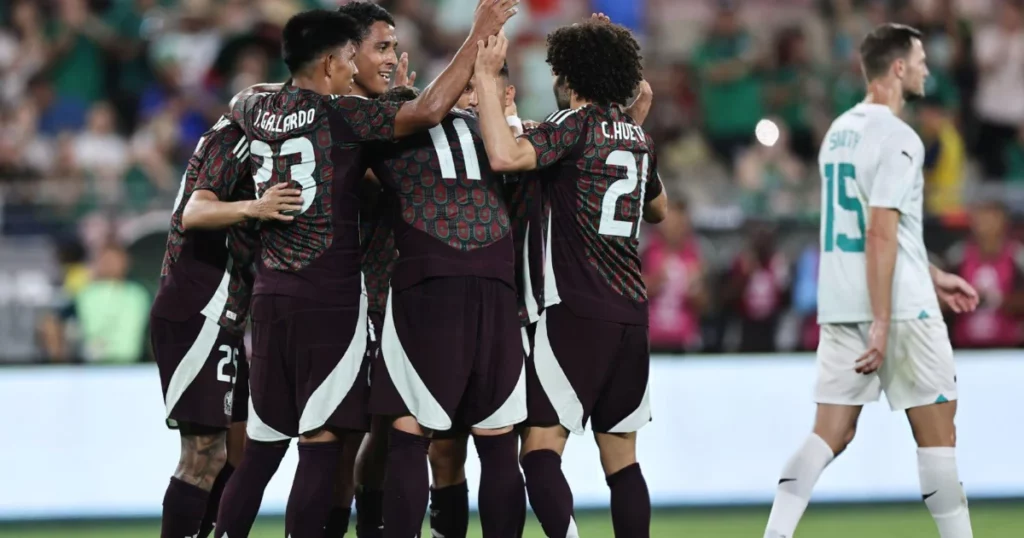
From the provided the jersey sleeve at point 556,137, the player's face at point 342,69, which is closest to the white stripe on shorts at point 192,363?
the player's face at point 342,69

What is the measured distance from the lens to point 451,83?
5.08 metres

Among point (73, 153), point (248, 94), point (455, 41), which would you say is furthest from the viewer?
point (455, 41)

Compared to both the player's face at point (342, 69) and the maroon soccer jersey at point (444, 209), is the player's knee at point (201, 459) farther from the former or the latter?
the player's face at point (342, 69)

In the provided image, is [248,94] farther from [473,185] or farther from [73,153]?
[73,153]

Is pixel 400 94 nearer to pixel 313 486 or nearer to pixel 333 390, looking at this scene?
pixel 333 390

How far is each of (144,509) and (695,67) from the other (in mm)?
7496

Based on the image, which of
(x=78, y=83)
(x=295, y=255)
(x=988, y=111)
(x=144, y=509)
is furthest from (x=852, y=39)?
(x=295, y=255)

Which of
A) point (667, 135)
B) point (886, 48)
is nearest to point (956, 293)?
point (886, 48)

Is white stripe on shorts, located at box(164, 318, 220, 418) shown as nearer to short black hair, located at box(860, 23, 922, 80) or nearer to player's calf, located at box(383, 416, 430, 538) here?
player's calf, located at box(383, 416, 430, 538)

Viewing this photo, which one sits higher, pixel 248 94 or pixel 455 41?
pixel 455 41

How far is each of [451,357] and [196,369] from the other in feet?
4.08

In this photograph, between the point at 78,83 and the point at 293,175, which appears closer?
the point at 293,175

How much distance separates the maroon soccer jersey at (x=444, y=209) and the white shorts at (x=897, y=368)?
153 centimetres

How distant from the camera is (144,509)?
8.05 m
